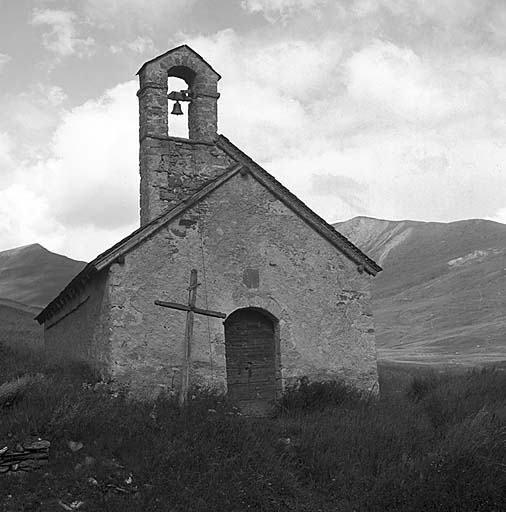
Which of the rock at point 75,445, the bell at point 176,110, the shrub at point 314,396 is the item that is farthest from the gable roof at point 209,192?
the rock at point 75,445

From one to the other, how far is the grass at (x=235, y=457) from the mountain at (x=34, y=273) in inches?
1442

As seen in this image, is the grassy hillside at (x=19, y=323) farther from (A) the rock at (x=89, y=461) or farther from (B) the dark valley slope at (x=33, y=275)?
(A) the rock at (x=89, y=461)

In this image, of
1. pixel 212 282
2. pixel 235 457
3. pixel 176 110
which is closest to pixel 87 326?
pixel 212 282

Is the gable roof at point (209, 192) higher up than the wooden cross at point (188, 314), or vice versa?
the gable roof at point (209, 192)

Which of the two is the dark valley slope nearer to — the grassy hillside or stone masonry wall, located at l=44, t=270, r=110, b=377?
the grassy hillside

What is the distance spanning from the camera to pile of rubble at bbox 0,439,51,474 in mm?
8828

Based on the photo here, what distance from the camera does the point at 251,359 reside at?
14102mm

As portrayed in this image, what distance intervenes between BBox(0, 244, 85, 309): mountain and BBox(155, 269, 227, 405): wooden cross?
35091mm

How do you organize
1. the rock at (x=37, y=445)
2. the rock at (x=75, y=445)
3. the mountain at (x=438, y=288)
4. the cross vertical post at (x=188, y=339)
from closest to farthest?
the rock at (x=37, y=445) < the rock at (x=75, y=445) < the cross vertical post at (x=188, y=339) < the mountain at (x=438, y=288)

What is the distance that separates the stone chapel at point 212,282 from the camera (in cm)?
1290

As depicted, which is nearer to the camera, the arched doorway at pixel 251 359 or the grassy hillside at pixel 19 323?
the arched doorway at pixel 251 359

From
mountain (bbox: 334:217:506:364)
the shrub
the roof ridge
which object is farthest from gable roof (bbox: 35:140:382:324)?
mountain (bbox: 334:217:506:364)

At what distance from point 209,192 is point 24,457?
22.2 ft

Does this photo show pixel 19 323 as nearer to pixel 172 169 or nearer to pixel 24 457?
pixel 172 169
